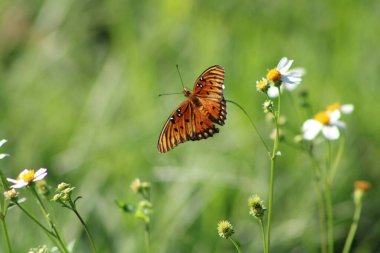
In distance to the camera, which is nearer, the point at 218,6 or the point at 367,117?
the point at 367,117

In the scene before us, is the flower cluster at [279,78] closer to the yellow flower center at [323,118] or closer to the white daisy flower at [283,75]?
the white daisy flower at [283,75]

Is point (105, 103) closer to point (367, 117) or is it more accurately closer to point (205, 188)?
point (205, 188)

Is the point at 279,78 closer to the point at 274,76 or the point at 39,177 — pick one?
the point at 274,76

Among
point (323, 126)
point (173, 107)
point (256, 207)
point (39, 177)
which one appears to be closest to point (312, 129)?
point (323, 126)

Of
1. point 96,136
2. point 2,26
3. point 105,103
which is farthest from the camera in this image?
point 2,26

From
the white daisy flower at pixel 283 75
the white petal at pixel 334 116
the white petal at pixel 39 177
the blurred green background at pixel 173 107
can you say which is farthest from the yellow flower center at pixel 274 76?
the blurred green background at pixel 173 107

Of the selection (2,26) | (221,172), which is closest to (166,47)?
(221,172)

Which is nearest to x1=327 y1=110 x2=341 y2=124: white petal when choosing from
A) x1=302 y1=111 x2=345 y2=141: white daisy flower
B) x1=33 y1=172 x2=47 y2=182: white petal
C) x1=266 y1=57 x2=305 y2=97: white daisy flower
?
x1=302 y1=111 x2=345 y2=141: white daisy flower
